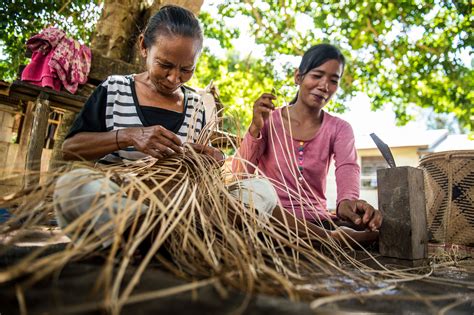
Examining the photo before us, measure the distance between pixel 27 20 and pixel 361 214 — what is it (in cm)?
369

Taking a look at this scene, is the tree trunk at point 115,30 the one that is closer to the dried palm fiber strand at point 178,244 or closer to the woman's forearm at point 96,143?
the woman's forearm at point 96,143

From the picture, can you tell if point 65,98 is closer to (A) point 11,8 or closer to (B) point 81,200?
(A) point 11,8

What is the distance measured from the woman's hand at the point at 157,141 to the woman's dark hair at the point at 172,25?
47 cm

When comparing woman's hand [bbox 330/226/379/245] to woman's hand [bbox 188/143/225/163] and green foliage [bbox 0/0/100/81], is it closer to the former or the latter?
woman's hand [bbox 188/143/225/163]

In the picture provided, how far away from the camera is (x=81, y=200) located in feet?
2.86

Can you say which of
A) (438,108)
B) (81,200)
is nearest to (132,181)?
(81,200)

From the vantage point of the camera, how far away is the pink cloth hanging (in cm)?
264

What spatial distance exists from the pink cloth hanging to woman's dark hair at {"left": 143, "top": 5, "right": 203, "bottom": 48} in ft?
4.85

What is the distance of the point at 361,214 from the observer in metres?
1.39

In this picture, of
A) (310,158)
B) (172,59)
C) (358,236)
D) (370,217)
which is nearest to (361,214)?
(370,217)

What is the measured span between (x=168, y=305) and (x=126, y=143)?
0.74m

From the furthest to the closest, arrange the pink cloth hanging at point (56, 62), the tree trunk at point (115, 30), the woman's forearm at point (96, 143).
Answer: the tree trunk at point (115, 30) → the pink cloth hanging at point (56, 62) → the woman's forearm at point (96, 143)

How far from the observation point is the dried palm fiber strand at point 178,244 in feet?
2.07

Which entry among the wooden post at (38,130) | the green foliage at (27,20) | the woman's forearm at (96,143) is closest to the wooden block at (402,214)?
the woman's forearm at (96,143)
